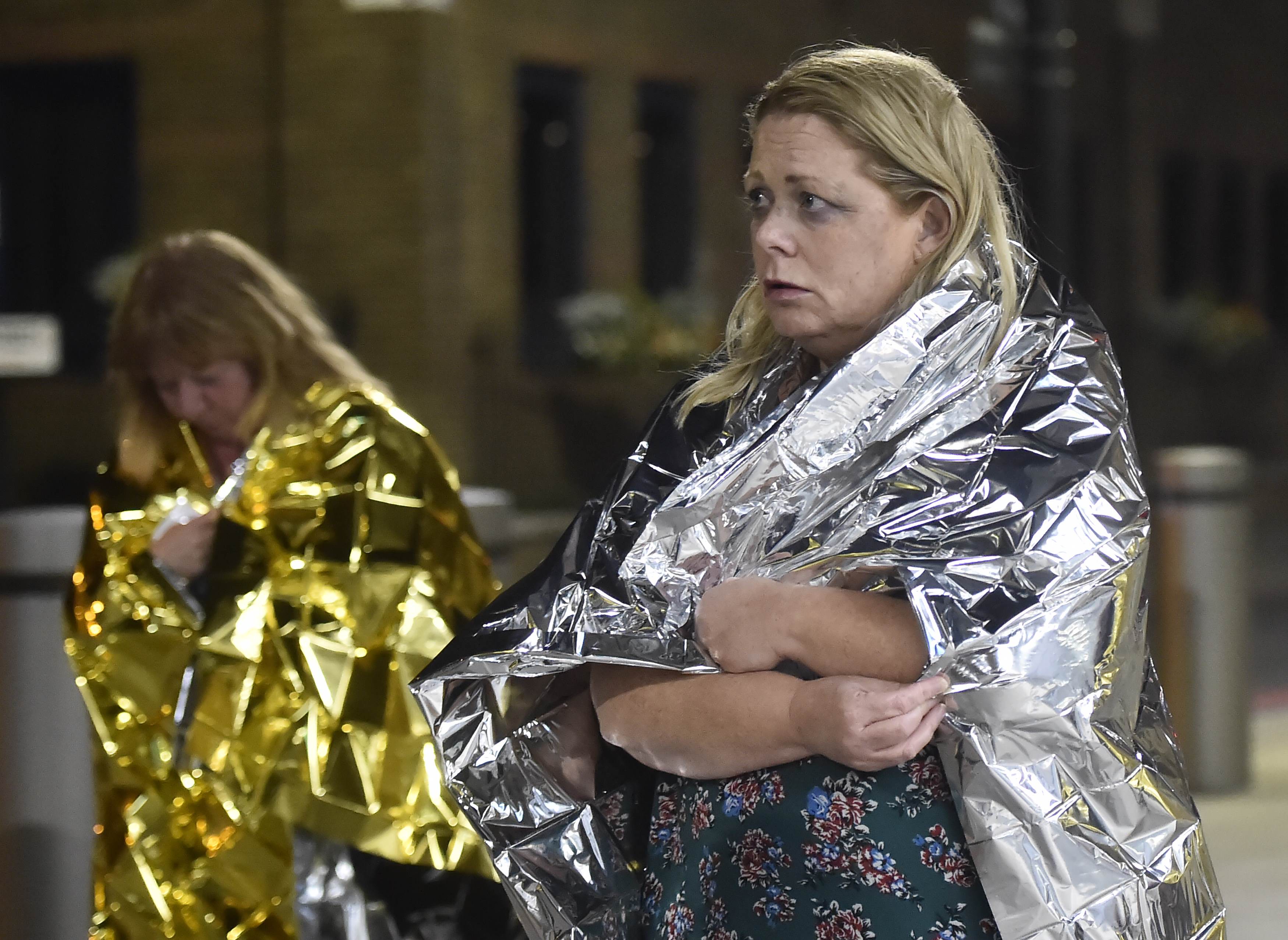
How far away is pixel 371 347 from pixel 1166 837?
428 inches

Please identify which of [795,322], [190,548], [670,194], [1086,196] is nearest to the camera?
[795,322]

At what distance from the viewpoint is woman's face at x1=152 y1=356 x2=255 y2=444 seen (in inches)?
134

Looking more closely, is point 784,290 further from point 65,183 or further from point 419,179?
point 65,183

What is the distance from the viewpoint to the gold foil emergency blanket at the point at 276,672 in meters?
3.14

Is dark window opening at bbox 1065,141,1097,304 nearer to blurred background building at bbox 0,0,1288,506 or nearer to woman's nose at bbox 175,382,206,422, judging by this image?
blurred background building at bbox 0,0,1288,506

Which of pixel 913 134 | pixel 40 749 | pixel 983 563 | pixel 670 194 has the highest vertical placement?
pixel 913 134

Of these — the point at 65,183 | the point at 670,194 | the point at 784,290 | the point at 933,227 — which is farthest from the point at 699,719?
the point at 670,194

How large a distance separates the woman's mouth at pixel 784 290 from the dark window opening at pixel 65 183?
11509mm

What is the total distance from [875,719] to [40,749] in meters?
2.63

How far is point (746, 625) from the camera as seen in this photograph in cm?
211

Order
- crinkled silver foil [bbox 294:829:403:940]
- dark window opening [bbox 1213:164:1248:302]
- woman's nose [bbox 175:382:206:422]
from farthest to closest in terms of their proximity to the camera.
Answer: dark window opening [bbox 1213:164:1248:302] < woman's nose [bbox 175:382:206:422] < crinkled silver foil [bbox 294:829:403:940]

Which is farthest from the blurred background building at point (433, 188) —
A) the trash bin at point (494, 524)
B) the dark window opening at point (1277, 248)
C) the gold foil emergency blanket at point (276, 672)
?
the dark window opening at point (1277, 248)

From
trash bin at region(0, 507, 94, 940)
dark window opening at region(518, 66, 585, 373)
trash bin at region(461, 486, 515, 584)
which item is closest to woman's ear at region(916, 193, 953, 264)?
trash bin at region(461, 486, 515, 584)

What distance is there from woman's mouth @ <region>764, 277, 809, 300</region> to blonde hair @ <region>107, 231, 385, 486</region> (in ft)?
4.79
